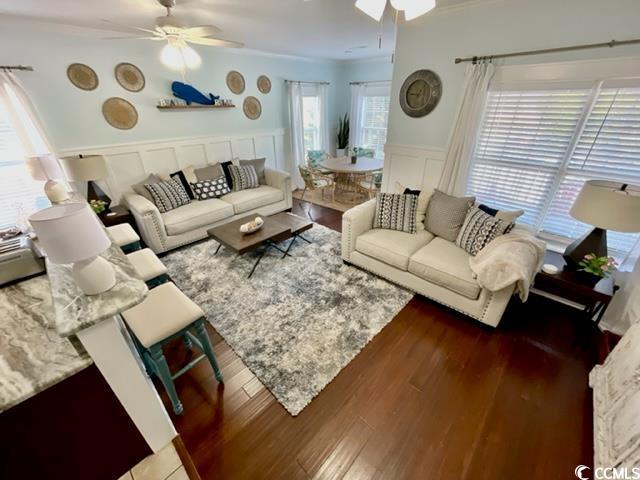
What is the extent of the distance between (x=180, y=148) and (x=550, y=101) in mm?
4528

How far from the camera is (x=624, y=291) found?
208cm

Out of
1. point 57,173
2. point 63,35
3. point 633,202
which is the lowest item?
point 57,173

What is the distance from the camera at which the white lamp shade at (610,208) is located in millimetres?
1705

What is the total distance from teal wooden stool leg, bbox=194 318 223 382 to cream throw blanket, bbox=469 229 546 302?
2037mm

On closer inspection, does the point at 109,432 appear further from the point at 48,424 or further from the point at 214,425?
the point at 214,425

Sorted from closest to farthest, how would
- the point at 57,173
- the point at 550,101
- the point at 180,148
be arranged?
the point at 550,101 < the point at 57,173 < the point at 180,148

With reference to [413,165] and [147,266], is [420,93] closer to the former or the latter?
[413,165]

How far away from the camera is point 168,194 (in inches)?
→ 138

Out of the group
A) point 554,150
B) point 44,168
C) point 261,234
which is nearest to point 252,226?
point 261,234

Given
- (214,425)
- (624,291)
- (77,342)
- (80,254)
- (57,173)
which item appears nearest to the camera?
(80,254)

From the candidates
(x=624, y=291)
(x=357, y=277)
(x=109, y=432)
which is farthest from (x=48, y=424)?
(x=624, y=291)

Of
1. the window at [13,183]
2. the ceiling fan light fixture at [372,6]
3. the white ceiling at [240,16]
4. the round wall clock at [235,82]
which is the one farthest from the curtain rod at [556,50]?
the window at [13,183]

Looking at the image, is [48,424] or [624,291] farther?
[624,291]

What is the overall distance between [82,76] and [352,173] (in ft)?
12.2
